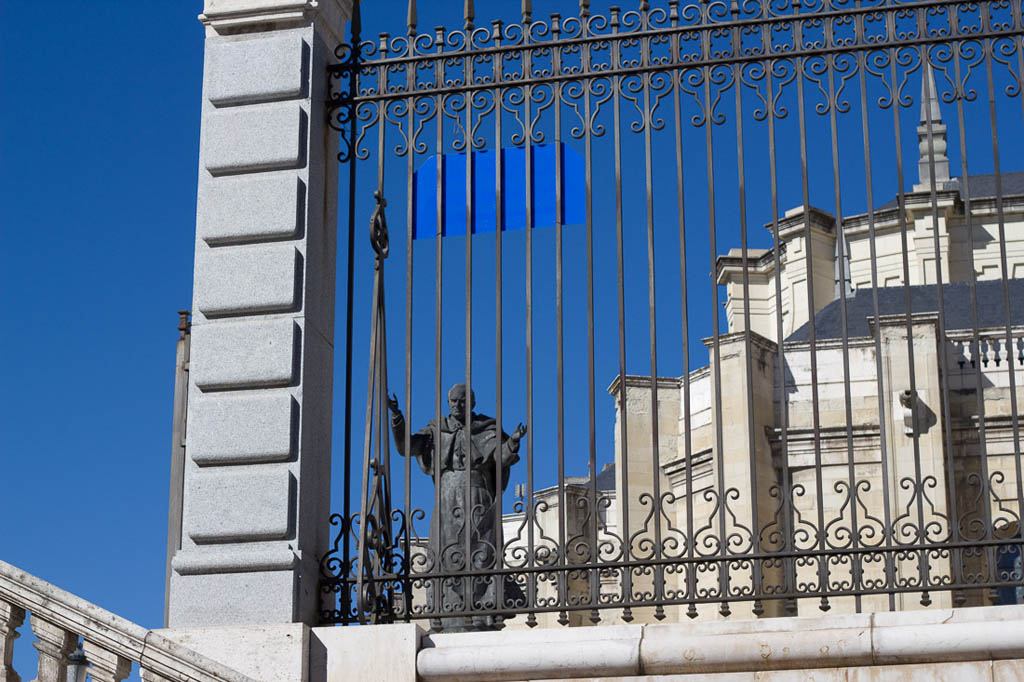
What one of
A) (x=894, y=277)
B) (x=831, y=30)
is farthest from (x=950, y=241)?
(x=831, y=30)

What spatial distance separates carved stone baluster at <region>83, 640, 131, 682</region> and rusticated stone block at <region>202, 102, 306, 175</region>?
9.00ft

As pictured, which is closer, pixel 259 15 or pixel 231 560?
pixel 231 560

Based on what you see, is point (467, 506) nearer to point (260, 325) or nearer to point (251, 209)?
point (260, 325)

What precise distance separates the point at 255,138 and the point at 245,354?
1231 mm

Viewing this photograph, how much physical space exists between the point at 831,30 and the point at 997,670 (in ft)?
11.3

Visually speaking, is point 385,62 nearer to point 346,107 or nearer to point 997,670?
point 346,107

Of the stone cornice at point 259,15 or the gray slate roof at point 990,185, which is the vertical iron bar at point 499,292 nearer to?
the stone cornice at point 259,15

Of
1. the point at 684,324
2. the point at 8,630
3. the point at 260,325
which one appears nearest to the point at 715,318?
the point at 684,324

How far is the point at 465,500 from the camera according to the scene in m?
7.93

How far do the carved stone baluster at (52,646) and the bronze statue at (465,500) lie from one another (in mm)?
1787

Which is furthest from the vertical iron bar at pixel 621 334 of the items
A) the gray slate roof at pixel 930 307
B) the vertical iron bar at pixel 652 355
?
the gray slate roof at pixel 930 307

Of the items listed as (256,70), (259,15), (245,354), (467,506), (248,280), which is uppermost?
(259,15)

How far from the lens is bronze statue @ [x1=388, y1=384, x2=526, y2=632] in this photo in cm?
797

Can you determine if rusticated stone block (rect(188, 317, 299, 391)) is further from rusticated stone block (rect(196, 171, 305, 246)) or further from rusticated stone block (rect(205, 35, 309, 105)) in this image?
rusticated stone block (rect(205, 35, 309, 105))
